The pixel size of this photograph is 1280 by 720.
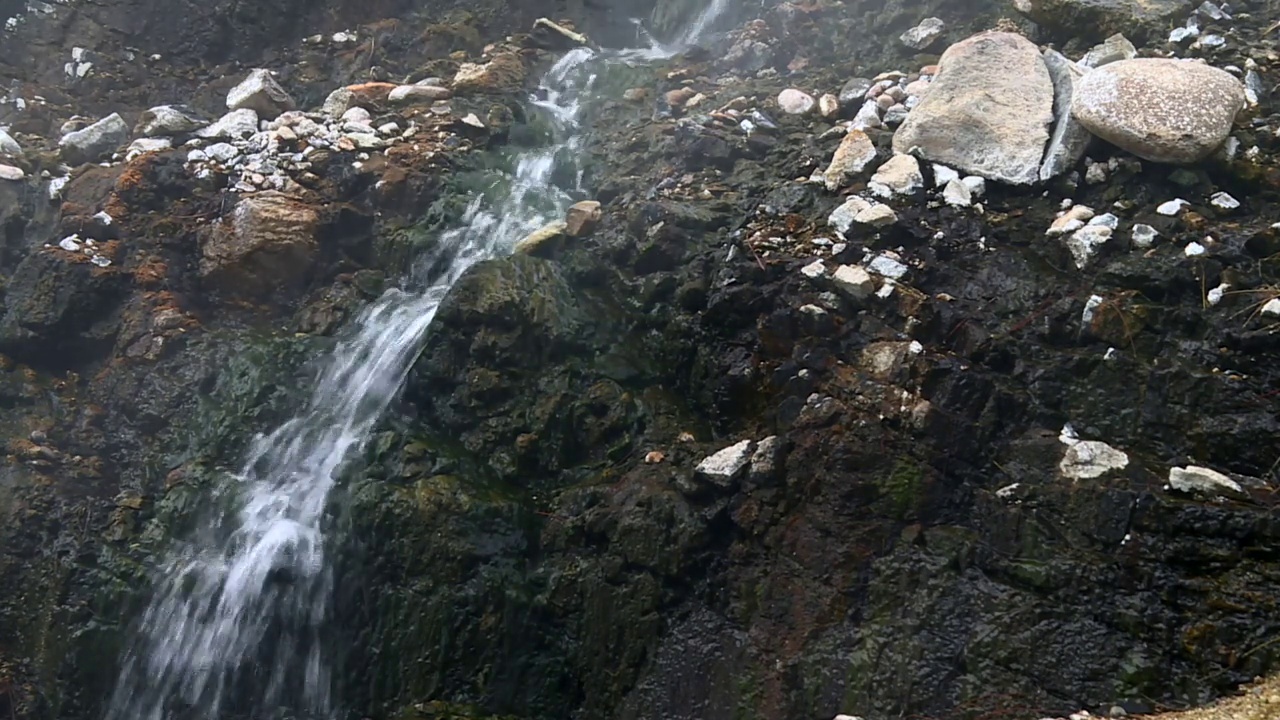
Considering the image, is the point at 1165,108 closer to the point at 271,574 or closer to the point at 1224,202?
the point at 1224,202

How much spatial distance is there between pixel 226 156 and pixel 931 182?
6538 millimetres

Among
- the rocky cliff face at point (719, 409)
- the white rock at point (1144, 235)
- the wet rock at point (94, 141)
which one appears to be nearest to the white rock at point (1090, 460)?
the rocky cliff face at point (719, 409)

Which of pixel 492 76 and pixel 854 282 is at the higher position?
pixel 492 76

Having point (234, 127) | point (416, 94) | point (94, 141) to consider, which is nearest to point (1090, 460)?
point (416, 94)

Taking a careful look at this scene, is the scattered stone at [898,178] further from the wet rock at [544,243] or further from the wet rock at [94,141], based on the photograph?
the wet rock at [94,141]

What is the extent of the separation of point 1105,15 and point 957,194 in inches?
107

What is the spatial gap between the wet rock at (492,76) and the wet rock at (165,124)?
2823 mm

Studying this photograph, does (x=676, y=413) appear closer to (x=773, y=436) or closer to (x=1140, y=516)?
(x=773, y=436)

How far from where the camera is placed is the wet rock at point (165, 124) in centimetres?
913

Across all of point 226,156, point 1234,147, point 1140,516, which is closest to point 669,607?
point 1140,516

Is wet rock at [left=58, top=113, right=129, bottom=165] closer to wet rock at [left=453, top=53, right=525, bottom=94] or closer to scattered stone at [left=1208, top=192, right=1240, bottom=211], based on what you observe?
wet rock at [left=453, top=53, right=525, bottom=94]

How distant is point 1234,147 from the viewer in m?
5.41

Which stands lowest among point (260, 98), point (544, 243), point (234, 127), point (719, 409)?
point (719, 409)

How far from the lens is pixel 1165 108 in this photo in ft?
17.7
